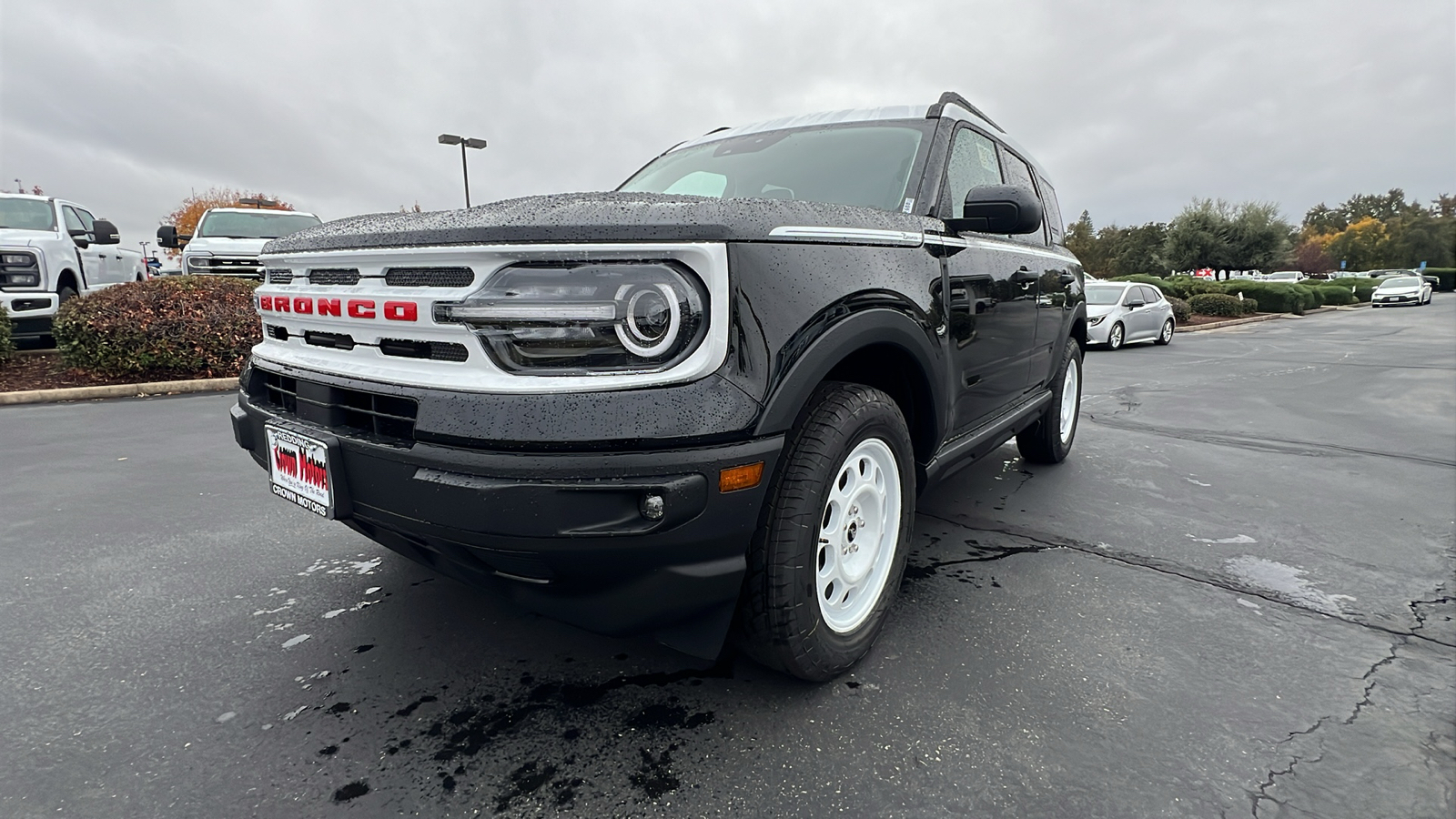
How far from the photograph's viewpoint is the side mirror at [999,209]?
2451 millimetres

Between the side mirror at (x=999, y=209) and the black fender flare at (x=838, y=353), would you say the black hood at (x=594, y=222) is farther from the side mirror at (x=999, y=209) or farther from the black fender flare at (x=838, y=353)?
the side mirror at (x=999, y=209)

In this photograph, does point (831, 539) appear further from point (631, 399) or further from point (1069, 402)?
point (1069, 402)

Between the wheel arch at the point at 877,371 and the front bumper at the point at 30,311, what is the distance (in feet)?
34.9

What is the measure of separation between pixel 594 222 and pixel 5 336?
9649 mm

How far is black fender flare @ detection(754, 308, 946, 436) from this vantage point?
1743 millimetres

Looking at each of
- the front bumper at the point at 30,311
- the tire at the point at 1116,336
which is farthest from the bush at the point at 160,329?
the tire at the point at 1116,336

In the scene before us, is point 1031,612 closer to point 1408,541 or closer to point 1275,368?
point 1408,541

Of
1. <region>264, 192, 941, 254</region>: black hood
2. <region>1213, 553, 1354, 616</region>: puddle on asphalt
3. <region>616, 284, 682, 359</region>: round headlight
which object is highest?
<region>264, 192, 941, 254</region>: black hood

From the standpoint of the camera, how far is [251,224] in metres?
11.4

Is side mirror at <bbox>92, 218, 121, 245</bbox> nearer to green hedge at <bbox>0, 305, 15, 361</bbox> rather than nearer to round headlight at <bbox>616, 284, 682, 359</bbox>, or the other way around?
green hedge at <bbox>0, 305, 15, 361</bbox>

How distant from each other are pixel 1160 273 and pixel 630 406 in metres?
51.9

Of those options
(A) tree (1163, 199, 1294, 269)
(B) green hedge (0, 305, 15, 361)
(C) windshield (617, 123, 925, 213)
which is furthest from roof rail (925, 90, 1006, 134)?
(A) tree (1163, 199, 1294, 269)

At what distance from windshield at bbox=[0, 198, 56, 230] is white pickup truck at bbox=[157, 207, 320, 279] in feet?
4.31

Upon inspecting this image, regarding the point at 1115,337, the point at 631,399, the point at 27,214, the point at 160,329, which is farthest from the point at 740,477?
the point at 1115,337
